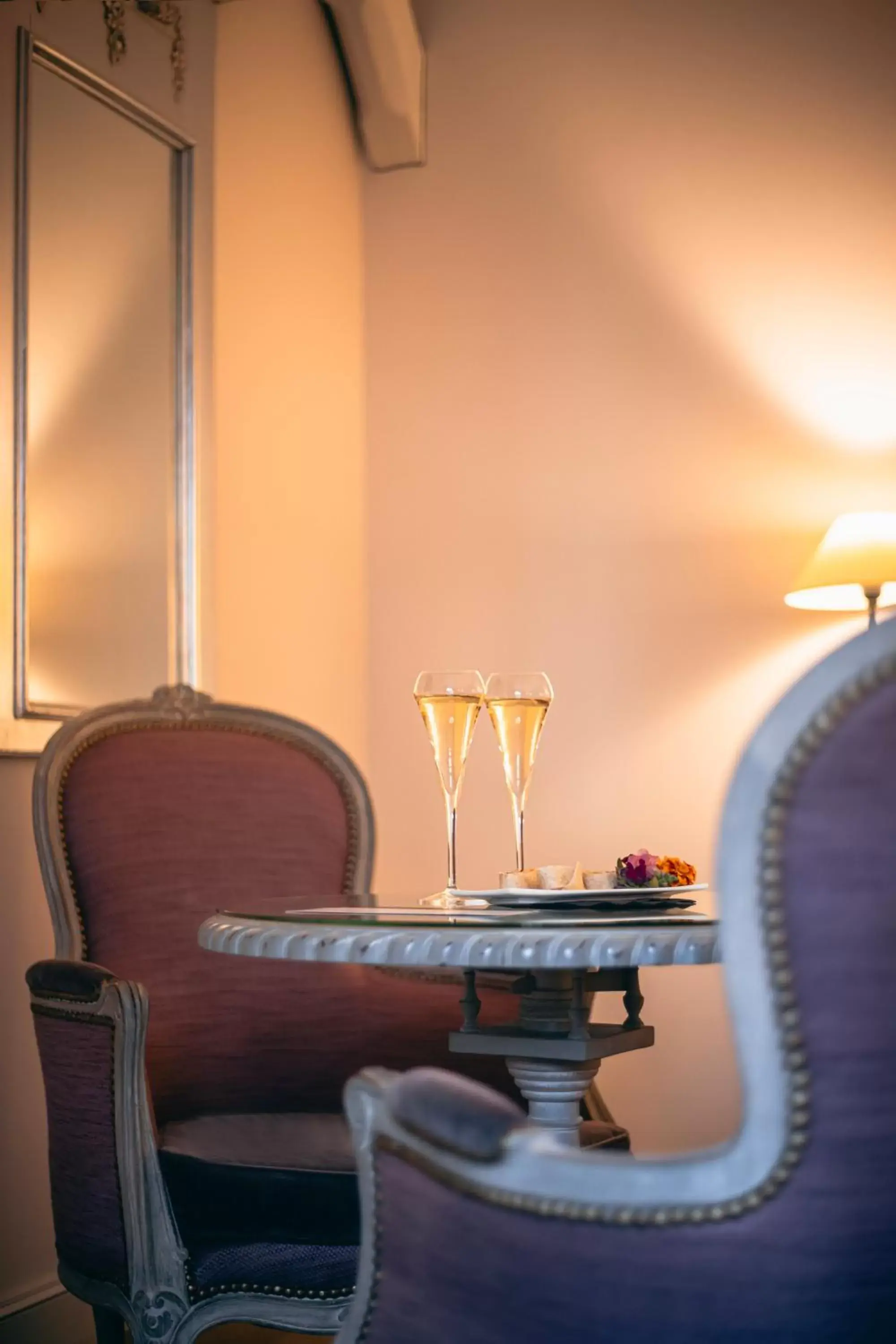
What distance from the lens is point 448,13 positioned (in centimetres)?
365

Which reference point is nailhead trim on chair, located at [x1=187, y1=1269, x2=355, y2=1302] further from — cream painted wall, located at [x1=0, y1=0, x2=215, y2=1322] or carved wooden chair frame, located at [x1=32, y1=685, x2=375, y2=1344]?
cream painted wall, located at [x1=0, y1=0, x2=215, y2=1322]

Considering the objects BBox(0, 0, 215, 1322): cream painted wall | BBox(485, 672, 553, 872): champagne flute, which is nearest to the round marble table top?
BBox(485, 672, 553, 872): champagne flute

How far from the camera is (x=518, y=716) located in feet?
5.60

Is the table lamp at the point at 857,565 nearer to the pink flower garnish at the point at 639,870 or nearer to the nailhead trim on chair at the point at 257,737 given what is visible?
the nailhead trim on chair at the point at 257,737

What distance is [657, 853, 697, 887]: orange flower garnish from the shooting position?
5.21 ft

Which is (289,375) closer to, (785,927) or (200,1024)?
(200,1024)

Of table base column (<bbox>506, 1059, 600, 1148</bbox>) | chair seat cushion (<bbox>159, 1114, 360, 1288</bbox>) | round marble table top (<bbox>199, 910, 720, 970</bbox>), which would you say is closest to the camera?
round marble table top (<bbox>199, 910, 720, 970</bbox>)

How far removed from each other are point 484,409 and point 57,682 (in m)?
1.47

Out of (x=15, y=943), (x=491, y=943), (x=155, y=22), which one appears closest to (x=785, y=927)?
(x=491, y=943)

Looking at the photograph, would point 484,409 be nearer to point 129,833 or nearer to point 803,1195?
point 129,833

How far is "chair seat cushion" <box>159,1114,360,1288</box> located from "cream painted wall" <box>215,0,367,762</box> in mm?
1461

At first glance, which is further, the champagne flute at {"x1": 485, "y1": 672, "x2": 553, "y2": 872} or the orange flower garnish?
the champagne flute at {"x1": 485, "y1": 672, "x2": 553, "y2": 872}

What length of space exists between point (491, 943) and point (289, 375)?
93.8 inches

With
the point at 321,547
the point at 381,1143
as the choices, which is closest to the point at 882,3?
the point at 321,547
